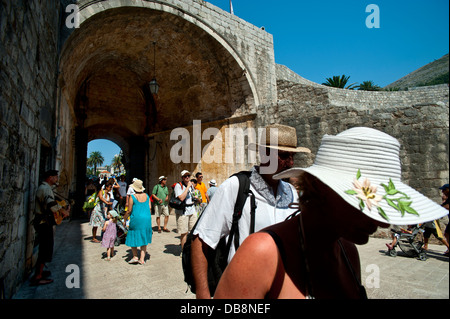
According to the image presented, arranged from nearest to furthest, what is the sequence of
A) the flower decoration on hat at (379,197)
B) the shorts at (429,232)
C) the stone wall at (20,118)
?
the flower decoration on hat at (379,197)
the stone wall at (20,118)
the shorts at (429,232)

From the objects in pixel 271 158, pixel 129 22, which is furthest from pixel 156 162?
pixel 271 158

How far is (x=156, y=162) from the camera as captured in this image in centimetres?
1288

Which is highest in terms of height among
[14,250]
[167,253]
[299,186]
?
[299,186]

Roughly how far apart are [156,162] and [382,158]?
1255 centimetres

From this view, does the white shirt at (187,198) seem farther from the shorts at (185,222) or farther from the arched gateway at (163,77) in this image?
the arched gateway at (163,77)

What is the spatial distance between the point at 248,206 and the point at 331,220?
31.4 inches

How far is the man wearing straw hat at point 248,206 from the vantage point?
1668mm

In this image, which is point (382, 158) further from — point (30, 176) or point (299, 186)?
point (30, 176)

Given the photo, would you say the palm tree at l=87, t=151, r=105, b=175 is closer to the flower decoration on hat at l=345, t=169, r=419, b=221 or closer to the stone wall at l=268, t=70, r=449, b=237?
the stone wall at l=268, t=70, r=449, b=237

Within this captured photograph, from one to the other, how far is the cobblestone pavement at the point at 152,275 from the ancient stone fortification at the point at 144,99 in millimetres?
652

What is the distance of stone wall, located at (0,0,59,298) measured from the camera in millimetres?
2597

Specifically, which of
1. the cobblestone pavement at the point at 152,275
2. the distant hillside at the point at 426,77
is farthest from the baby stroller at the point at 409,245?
the distant hillside at the point at 426,77

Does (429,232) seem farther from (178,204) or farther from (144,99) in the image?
(144,99)

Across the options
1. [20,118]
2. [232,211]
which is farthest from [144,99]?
[232,211]
